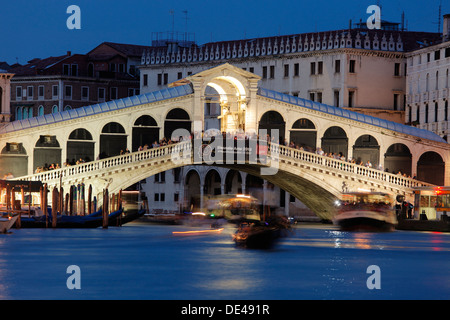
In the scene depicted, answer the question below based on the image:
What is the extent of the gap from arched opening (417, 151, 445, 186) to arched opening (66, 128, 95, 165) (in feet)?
51.7

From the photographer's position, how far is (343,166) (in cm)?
5216

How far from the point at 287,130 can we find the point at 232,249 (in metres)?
20.3

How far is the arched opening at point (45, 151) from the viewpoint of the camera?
52.8 meters

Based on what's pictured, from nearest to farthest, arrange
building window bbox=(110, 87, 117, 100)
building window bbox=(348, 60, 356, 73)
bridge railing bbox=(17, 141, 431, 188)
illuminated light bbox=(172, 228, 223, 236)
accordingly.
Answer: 1. illuminated light bbox=(172, 228, 223, 236)
2. bridge railing bbox=(17, 141, 431, 188)
3. building window bbox=(348, 60, 356, 73)
4. building window bbox=(110, 87, 117, 100)

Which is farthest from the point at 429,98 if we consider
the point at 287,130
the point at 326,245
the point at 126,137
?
the point at 326,245

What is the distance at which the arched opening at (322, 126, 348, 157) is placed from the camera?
56.1 meters

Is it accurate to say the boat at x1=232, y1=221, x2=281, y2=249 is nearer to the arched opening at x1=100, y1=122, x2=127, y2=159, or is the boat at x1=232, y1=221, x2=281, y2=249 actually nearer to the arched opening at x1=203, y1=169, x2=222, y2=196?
the arched opening at x1=100, y1=122, x2=127, y2=159

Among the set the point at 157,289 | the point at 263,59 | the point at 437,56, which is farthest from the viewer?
the point at 263,59

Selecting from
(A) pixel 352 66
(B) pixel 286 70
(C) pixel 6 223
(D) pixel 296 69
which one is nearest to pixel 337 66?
(A) pixel 352 66

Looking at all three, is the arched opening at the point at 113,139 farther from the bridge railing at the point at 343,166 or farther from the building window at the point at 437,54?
the building window at the point at 437,54

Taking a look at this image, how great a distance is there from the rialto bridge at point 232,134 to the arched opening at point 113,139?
0.05m

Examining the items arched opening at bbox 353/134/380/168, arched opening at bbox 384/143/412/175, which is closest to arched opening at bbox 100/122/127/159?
arched opening at bbox 353/134/380/168
